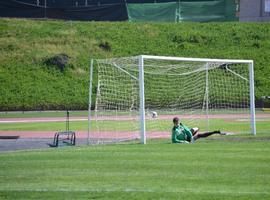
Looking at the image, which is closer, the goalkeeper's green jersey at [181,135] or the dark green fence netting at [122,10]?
the goalkeeper's green jersey at [181,135]

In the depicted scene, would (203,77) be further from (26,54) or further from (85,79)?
(26,54)

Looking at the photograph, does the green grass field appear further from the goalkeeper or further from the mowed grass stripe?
the mowed grass stripe

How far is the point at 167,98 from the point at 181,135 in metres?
14.7

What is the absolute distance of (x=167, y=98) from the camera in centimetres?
3628

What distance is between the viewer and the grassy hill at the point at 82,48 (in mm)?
47438

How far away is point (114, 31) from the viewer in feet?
186

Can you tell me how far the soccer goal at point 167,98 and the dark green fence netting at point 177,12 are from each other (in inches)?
805

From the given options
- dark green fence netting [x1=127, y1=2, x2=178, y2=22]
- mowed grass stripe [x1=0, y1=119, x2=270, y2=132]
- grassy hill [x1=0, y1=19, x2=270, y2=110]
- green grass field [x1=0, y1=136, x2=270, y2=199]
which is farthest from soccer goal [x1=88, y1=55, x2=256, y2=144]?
dark green fence netting [x1=127, y1=2, x2=178, y2=22]

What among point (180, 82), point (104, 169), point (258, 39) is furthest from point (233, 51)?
point (104, 169)

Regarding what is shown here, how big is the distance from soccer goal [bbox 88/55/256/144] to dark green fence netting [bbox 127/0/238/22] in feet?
67.1

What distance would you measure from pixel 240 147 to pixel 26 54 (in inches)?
1396

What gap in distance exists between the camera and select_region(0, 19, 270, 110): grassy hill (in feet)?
156

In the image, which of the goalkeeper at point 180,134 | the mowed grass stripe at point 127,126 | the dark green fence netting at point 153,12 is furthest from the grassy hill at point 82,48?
the goalkeeper at point 180,134

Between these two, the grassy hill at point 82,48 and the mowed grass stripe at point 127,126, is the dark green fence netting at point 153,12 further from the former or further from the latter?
the mowed grass stripe at point 127,126
